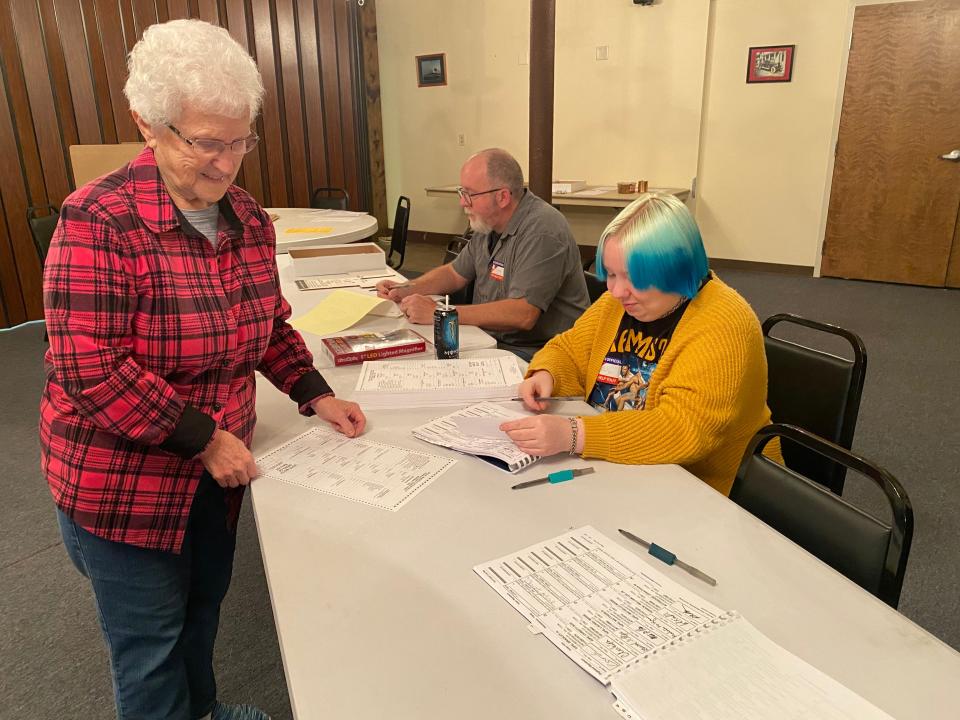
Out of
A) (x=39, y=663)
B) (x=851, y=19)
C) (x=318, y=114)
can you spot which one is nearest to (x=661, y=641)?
(x=39, y=663)

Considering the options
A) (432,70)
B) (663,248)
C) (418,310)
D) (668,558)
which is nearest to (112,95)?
(432,70)

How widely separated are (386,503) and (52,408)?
0.58 m

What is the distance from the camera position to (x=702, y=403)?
1.39m

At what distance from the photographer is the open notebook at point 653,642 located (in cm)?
79

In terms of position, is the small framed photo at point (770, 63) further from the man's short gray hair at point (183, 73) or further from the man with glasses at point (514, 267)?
the man's short gray hair at point (183, 73)

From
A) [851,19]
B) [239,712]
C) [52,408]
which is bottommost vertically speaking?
[239,712]

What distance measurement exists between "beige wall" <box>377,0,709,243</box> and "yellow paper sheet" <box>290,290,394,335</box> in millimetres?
4783

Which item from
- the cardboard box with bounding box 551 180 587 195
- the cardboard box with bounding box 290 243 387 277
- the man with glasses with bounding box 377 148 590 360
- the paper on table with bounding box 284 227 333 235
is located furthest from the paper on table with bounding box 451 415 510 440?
the cardboard box with bounding box 551 180 587 195

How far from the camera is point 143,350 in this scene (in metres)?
1.11

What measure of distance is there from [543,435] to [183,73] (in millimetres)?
889

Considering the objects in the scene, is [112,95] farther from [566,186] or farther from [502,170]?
[502,170]

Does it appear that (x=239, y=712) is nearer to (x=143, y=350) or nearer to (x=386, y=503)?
(x=386, y=503)

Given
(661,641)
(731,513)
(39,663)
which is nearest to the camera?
(661,641)

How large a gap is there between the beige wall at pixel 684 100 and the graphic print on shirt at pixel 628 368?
17.0 ft
